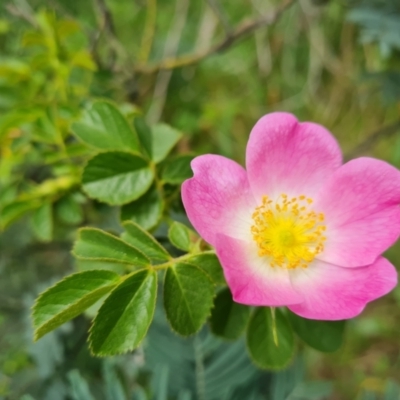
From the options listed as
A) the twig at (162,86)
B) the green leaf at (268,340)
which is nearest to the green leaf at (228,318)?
the green leaf at (268,340)

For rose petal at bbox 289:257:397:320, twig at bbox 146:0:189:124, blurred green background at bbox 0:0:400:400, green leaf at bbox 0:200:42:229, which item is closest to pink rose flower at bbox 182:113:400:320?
rose petal at bbox 289:257:397:320

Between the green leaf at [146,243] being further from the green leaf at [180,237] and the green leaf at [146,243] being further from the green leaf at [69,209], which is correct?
the green leaf at [69,209]

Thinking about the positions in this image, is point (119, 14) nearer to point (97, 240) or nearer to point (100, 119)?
point (100, 119)

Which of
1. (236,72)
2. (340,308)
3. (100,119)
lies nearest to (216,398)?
(340,308)

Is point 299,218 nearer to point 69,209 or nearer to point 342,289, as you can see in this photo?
point 342,289

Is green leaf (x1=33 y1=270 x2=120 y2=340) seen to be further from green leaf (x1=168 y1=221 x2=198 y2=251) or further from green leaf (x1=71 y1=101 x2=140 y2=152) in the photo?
green leaf (x1=71 y1=101 x2=140 y2=152)

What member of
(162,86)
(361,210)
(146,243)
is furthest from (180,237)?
(162,86)

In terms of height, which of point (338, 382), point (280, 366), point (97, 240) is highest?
point (97, 240)
